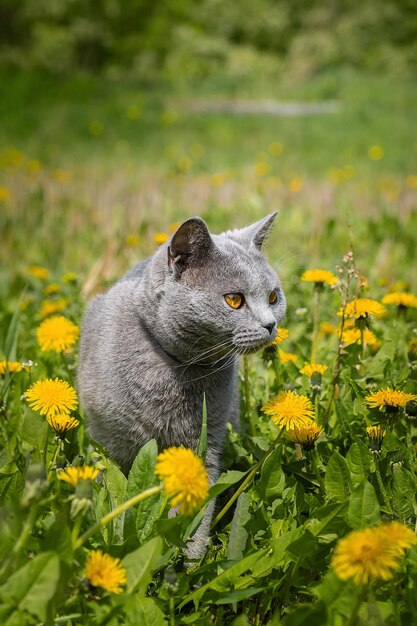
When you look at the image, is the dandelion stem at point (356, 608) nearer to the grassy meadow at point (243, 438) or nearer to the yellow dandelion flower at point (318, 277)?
the grassy meadow at point (243, 438)

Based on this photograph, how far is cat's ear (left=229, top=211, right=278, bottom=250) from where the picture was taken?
193cm

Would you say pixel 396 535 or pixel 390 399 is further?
pixel 390 399

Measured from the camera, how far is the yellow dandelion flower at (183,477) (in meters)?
1.05

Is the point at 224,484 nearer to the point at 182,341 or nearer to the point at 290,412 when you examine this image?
the point at 290,412

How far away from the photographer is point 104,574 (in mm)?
1089

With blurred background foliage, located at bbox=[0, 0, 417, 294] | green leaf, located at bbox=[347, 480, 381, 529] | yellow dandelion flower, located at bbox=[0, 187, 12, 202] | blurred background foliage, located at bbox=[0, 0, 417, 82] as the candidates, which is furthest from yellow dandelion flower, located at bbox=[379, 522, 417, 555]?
blurred background foliage, located at bbox=[0, 0, 417, 82]

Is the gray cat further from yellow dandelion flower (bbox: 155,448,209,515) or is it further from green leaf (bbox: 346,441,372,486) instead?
yellow dandelion flower (bbox: 155,448,209,515)

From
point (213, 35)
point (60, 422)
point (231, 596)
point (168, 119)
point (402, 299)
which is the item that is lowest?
point (231, 596)

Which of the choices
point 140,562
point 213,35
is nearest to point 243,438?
point 140,562

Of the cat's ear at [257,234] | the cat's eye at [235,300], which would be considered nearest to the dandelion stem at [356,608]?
the cat's eye at [235,300]

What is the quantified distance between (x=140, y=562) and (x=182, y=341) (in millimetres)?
683

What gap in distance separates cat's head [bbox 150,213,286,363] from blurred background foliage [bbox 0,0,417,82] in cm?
1635

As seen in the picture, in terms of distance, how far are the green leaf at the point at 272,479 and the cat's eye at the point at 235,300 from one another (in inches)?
15.8

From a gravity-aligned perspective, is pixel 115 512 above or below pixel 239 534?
above
